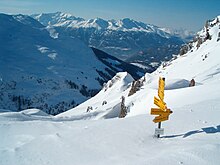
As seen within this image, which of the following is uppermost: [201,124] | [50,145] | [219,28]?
[219,28]

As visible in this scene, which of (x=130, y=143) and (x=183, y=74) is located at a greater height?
(x=183, y=74)

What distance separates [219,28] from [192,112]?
3384 inches

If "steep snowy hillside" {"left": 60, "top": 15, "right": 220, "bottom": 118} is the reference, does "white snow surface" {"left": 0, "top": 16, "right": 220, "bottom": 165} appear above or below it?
below

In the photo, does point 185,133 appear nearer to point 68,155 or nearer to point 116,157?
point 116,157

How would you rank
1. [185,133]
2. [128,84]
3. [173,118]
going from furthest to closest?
[128,84] → [173,118] → [185,133]

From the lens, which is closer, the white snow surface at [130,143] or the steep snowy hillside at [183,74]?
the white snow surface at [130,143]

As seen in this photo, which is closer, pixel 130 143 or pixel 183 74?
pixel 130 143

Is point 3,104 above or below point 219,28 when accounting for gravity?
below

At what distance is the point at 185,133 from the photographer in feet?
41.4

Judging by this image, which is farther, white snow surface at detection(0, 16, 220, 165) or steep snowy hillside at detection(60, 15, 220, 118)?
steep snowy hillside at detection(60, 15, 220, 118)

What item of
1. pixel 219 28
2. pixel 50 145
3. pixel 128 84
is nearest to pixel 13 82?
pixel 128 84

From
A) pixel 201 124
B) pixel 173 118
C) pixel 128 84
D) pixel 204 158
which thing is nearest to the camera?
pixel 204 158

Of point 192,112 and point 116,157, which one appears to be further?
point 192,112

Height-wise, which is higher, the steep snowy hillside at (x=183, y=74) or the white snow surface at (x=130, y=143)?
the steep snowy hillside at (x=183, y=74)
